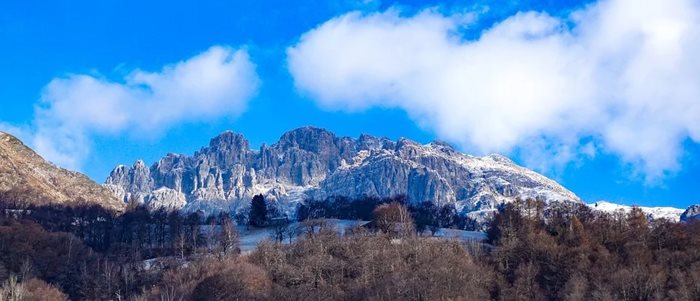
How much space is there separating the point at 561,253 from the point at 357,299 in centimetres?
4111

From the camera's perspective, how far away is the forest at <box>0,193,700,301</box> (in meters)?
118

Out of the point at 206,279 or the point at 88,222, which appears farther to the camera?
the point at 88,222

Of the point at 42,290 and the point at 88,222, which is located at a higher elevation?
the point at 88,222

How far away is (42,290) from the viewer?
122 m

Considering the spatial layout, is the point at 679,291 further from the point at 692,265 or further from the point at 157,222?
the point at 157,222

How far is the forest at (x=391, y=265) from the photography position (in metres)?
118

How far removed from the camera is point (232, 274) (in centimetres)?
12469

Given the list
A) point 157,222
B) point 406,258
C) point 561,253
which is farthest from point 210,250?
point 561,253

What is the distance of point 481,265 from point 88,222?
108m

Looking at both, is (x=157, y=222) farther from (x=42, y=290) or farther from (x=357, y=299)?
(x=357, y=299)

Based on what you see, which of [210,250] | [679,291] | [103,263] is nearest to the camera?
[679,291]

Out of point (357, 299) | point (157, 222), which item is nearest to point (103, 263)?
point (157, 222)

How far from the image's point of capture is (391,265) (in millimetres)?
128500

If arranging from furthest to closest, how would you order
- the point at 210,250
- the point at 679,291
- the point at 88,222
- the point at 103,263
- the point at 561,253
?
the point at 88,222 → the point at 210,250 → the point at 103,263 → the point at 561,253 → the point at 679,291
